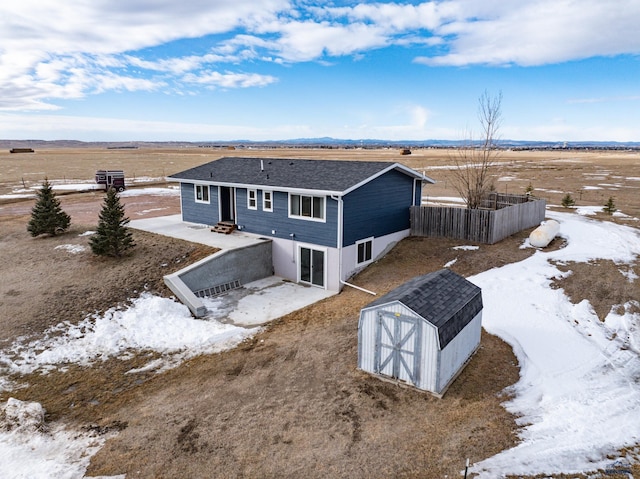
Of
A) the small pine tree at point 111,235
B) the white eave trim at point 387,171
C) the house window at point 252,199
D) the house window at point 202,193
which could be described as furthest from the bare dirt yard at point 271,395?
the house window at point 202,193

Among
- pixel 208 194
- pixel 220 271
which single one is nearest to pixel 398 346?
pixel 220 271

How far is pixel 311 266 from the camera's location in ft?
66.7

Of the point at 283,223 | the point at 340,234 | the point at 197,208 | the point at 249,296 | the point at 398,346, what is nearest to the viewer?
the point at 398,346

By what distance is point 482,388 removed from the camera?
11281 millimetres

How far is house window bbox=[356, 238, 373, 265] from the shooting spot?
2052 cm

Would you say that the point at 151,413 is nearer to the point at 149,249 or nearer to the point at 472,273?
Result: the point at 149,249

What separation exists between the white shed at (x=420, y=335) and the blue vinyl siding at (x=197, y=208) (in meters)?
14.9

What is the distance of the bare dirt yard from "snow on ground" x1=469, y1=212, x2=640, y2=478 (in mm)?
474

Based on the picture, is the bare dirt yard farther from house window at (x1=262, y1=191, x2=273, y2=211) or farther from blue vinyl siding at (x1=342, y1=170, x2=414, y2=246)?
house window at (x1=262, y1=191, x2=273, y2=211)

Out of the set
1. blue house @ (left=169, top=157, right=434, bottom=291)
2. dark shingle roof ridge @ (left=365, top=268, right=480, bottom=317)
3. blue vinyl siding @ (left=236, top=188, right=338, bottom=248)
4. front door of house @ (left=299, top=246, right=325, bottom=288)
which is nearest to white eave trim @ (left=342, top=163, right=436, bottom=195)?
blue house @ (left=169, top=157, right=434, bottom=291)

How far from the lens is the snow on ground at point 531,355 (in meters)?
8.77

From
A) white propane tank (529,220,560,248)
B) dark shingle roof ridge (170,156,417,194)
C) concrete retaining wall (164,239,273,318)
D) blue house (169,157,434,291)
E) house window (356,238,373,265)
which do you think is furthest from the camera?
white propane tank (529,220,560,248)

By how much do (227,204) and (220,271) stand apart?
6304 mm

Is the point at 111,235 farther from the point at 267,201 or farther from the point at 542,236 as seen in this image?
the point at 542,236
